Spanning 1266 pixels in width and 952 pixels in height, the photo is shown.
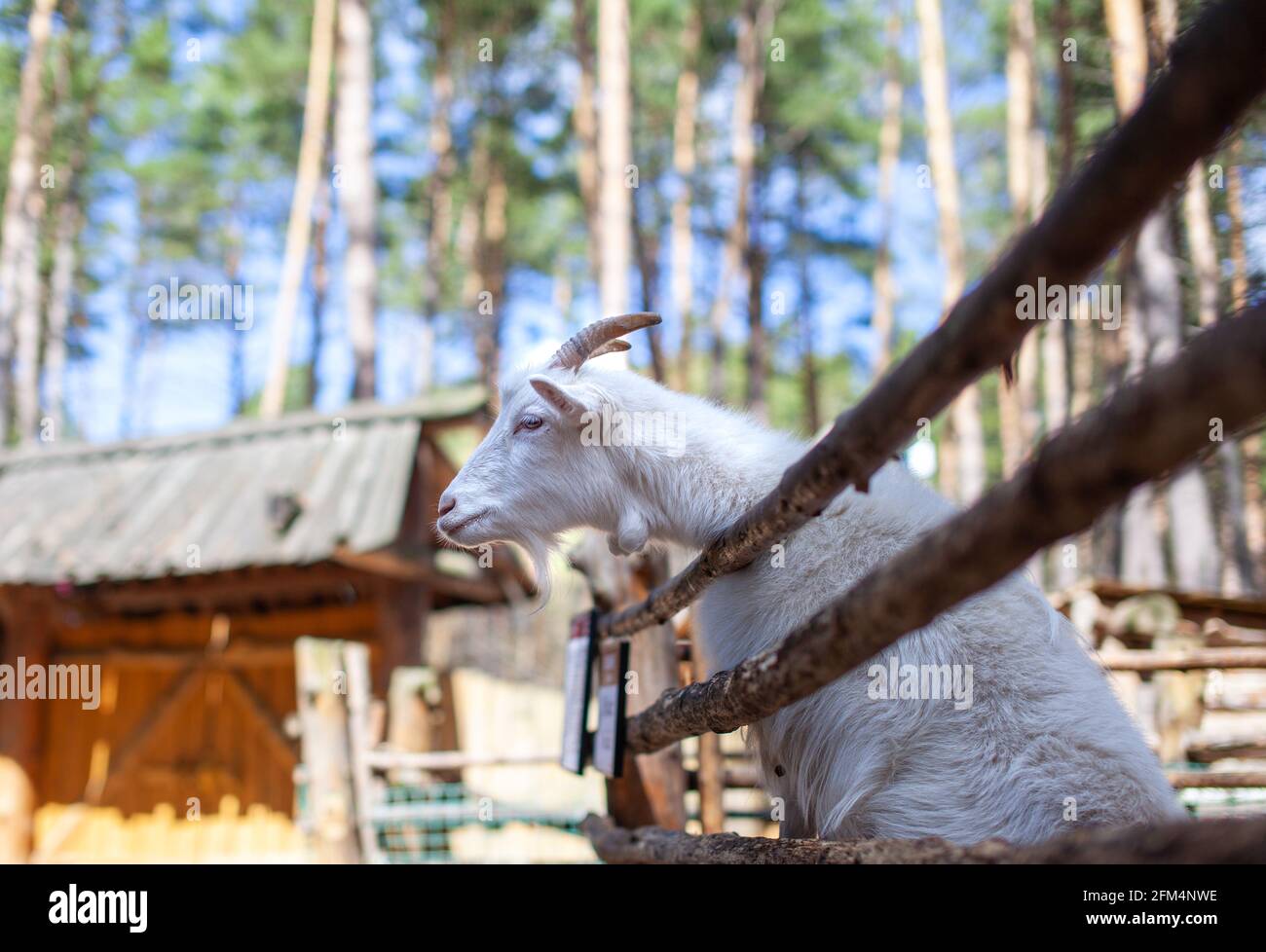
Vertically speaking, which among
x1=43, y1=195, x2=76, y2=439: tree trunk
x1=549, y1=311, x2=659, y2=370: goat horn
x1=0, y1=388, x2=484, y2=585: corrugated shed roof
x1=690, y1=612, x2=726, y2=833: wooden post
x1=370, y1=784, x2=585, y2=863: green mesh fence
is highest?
x1=43, y1=195, x2=76, y2=439: tree trunk

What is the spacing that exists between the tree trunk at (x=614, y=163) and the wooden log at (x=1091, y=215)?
8.93m

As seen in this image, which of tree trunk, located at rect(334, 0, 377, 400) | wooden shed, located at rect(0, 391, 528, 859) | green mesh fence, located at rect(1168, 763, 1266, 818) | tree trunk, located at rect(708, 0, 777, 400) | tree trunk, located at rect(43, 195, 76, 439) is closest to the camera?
green mesh fence, located at rect(1168, 763, 1266, 818)

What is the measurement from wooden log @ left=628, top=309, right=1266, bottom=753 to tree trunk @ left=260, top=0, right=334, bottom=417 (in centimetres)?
1467

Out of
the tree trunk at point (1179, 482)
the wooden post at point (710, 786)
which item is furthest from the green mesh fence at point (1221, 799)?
the tree trunk at point (1179, 482)

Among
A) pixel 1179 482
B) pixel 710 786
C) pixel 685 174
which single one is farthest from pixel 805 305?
pixel 710 786

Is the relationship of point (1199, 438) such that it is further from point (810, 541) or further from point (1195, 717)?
point (1195, 717)

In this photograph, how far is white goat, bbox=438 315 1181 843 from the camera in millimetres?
2059

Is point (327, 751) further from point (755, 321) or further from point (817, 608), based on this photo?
point (755, 321)

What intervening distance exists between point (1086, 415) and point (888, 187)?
1962 centimetres

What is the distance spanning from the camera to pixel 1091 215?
1.07 m

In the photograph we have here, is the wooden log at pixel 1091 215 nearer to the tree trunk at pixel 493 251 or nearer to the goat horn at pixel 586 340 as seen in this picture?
the goat horn at pixel 586 340

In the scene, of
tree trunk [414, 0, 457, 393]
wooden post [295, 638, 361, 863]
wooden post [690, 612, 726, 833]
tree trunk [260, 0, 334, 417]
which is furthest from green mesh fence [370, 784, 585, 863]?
tree trunk [414, 0, 457, 393]

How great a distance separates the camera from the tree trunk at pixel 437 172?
17844 millimetres

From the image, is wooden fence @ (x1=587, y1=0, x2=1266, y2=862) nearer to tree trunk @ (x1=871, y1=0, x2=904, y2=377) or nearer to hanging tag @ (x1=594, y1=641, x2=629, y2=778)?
hanging tag @ (x1=594, y1=641, x2=629, y2=778)
